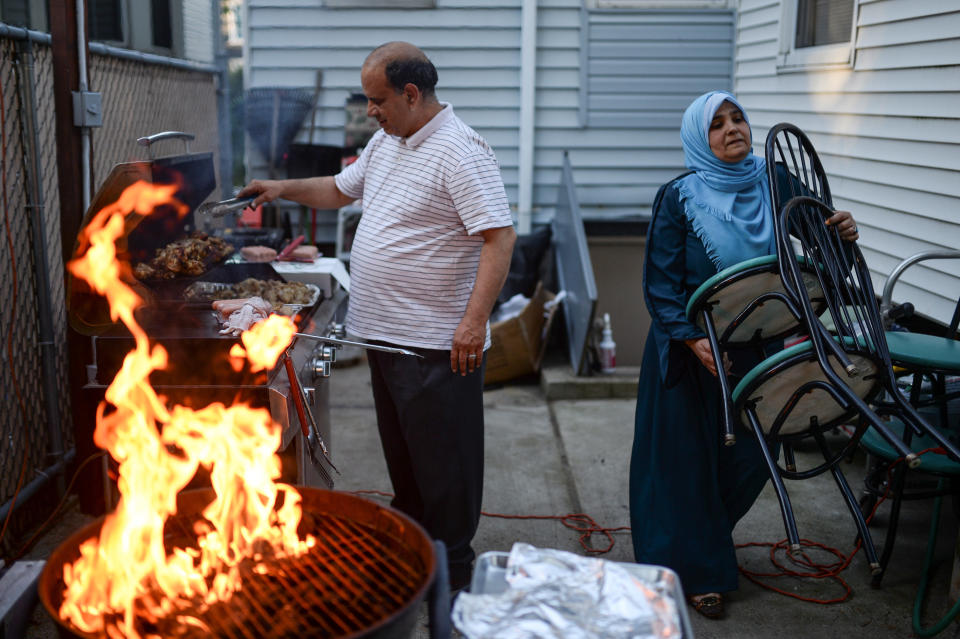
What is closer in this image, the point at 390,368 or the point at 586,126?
the point at 390,368

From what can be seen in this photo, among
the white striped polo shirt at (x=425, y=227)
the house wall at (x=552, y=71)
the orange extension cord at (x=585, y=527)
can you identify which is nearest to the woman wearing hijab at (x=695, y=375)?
the orange extension cord at (x=585, y=527)

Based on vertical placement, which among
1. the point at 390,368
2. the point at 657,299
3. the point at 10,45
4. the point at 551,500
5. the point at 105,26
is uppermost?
the point at 105,26

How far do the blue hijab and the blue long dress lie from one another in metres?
0.08

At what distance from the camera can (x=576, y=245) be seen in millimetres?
6473

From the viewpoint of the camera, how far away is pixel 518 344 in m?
6.55

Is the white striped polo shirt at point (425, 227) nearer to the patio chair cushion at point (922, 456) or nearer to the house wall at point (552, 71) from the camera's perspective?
the patio chair cushion at point (922, 456)

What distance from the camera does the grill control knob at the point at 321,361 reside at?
3295 mm

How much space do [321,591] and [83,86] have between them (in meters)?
2.63

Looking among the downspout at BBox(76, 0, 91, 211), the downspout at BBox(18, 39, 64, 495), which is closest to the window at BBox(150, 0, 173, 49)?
the downspout at BBox(18, 39, 64, 495)

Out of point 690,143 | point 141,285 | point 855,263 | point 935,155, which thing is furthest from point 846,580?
point 141,285

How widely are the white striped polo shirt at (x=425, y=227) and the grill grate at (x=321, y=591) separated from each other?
115cm

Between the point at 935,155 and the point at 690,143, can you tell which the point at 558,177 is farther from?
the point at 690,143

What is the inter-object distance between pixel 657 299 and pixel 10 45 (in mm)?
2953

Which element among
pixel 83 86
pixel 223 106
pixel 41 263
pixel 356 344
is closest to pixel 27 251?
pixel 41 263
